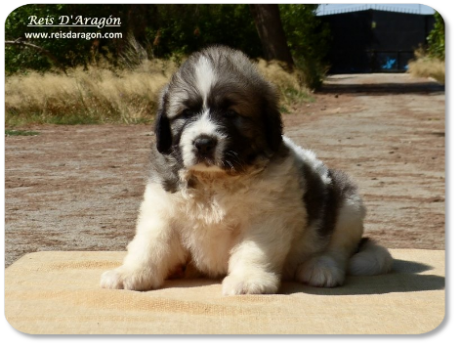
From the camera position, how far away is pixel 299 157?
5215mm

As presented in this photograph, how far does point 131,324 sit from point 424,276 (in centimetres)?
242

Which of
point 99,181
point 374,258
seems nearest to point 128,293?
point 374,258

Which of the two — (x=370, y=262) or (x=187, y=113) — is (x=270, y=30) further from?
(x=187, y=113)

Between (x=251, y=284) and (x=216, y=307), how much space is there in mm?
312

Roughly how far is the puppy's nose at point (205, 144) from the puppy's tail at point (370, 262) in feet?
5.60

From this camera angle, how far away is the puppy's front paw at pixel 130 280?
4.81m

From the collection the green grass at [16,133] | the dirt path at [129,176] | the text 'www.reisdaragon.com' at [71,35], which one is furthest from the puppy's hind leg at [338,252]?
the green grass at [16,133]

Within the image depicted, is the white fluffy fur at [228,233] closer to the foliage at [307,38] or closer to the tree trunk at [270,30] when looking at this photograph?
the foliage at [307,38]

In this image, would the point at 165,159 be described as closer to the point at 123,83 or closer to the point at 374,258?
the point at 374,258

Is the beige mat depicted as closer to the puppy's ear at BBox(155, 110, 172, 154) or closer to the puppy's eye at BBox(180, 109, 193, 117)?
the puppy's ear at BBox(155, 110, 172, 154)

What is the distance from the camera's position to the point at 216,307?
4.41 meters

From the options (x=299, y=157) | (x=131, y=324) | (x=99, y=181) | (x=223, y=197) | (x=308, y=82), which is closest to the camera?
(x=131, y=324)

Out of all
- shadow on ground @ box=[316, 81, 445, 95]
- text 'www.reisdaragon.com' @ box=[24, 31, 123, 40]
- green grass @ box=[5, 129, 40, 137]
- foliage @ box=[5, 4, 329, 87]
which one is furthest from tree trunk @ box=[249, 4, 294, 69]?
text 'www.reisdaragon.com' @ box=[24, 31, 123, 40]

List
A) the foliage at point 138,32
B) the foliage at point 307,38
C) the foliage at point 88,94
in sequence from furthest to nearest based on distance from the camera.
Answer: the foliage at point 307,38
the foliage at point 88,94
the foliage at point 138,32
